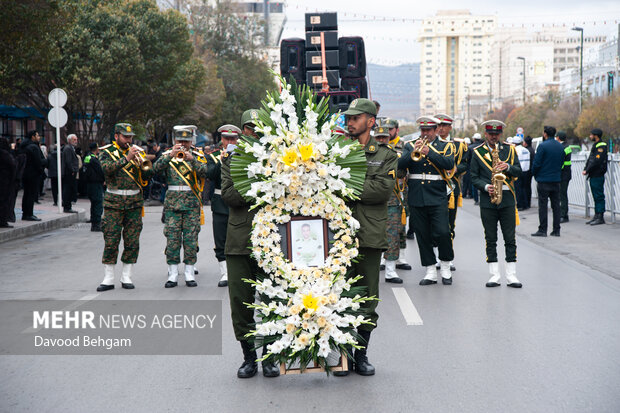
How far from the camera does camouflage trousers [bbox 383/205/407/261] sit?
10278 mm

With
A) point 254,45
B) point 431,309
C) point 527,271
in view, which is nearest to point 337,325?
point 431,309

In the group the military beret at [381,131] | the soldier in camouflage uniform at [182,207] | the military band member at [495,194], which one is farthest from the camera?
the soldier in camouflage uniform at [182,207]

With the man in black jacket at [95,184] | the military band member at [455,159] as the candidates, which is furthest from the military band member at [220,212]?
the man in black jacket at [95,184]

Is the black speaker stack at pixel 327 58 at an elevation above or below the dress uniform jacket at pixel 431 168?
above

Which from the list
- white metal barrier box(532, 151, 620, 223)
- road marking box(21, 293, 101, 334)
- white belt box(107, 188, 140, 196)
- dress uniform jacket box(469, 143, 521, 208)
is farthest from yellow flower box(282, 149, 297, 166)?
white metal barrier box(532, 151, 620, 223)

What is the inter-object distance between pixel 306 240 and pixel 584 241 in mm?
10607

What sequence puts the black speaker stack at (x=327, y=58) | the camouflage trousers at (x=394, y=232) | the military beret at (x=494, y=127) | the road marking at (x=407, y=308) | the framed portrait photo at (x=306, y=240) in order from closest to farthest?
the framed portrait photo at (x=306, y=240)
the road marking at (x=407, y=308)
the military beret at (x=494, y=127)
the camouflage trousers at (x=394, y=232)
the black speaker stack at (x=327, y=58)

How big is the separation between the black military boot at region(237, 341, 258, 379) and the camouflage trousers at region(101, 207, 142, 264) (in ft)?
14.5

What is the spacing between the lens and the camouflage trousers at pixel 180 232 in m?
10.0

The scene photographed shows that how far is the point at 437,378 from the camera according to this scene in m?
5.58

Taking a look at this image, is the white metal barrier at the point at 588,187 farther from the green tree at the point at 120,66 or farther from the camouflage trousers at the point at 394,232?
the green tree at the point at 120,66

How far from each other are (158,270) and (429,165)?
4612 mm

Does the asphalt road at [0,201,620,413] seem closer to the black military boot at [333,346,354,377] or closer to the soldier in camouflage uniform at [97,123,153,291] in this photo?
the black military boot at [333,346,354,377]

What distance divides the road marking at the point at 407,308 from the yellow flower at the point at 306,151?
9.46 ft
